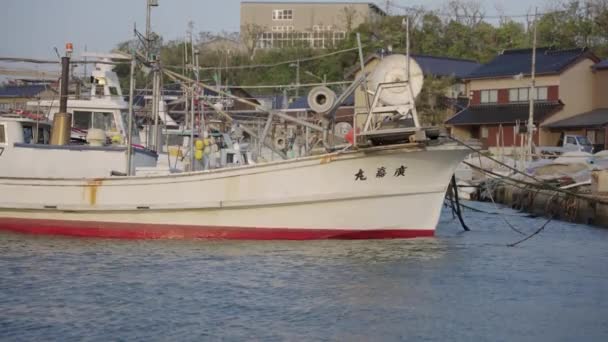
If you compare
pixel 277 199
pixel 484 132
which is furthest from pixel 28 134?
pixel 484 132

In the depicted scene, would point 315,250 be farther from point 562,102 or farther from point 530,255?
point 562,102

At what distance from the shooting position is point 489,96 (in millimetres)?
56594

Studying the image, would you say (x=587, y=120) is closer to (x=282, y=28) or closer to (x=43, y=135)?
(x=43, y=135)

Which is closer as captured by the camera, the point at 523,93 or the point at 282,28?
the point at 523,93

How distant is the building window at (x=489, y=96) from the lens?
56.2 meters

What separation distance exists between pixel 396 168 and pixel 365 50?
4771cm

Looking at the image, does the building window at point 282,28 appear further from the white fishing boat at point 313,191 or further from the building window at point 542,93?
the white fishing boat at point 313,191

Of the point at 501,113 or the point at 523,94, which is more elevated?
the point at 523,94

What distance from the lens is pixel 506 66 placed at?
5612cm

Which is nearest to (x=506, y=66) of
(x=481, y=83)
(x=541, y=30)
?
(x=481, y=83)

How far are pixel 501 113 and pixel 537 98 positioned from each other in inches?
91.7

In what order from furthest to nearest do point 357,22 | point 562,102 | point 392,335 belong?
point 357,22 → point 562,102 → point 392,335

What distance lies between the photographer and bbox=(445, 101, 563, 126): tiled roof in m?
52.7

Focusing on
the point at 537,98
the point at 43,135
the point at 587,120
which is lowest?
the point at 43,135
